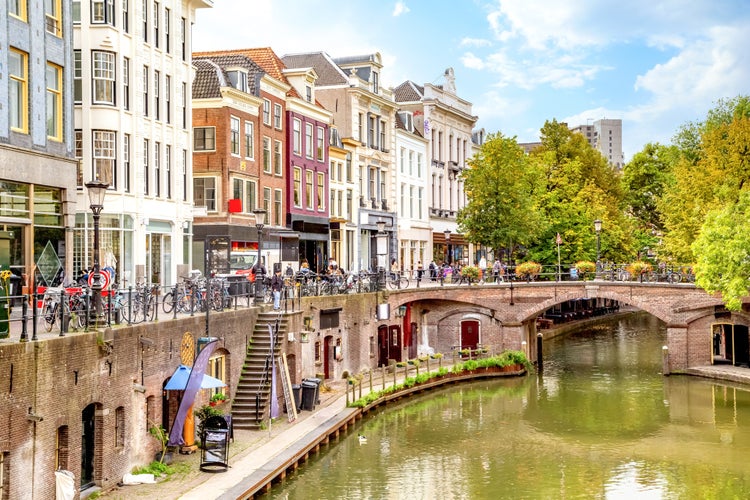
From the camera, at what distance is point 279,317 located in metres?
33.5

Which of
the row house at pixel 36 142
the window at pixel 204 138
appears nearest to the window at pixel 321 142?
the window at pixel 204 138

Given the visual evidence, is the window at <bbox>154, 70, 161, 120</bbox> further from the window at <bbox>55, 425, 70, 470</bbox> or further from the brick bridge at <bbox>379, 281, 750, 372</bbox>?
the window at <bbox>55, 425, 70, 470</bbox>

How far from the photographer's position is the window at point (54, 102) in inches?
1046

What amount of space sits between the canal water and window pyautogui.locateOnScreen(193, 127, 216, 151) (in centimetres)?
1500

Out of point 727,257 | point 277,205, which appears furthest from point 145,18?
point 727,257

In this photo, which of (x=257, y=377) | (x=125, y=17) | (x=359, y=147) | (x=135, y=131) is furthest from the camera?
(x=359, y=147)

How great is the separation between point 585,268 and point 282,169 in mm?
17164

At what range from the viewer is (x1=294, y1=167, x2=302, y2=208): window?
2037 inches

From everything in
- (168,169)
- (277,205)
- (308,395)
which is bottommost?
(308,395)

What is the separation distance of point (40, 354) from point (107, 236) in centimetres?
1608

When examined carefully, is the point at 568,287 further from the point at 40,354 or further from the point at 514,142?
the point at 40,354

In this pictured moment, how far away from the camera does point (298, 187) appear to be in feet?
171

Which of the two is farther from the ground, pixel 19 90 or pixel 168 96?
pixel 168 96

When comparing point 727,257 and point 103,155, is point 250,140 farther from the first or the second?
point 727,257
